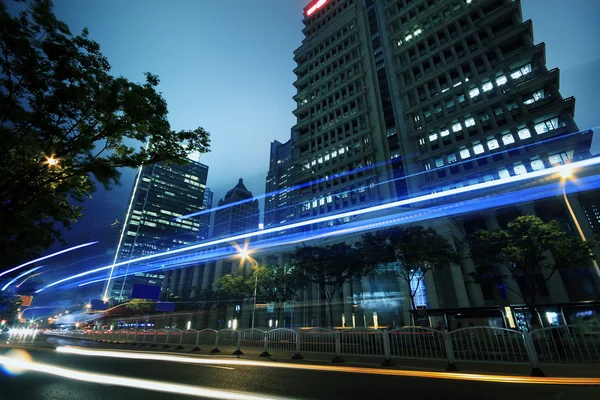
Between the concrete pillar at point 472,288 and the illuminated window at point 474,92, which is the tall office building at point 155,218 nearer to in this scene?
the illuminated window at point 474,92

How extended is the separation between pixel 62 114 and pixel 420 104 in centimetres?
5513

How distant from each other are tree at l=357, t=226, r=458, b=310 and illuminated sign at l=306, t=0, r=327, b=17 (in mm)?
83356

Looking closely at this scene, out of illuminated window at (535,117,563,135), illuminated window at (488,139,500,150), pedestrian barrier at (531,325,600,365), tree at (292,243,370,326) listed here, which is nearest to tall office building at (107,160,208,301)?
tree at (292,243,370,326)

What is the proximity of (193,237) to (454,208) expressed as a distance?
552 ft

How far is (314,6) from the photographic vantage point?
8250 centimetres

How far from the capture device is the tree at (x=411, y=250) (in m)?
22.5

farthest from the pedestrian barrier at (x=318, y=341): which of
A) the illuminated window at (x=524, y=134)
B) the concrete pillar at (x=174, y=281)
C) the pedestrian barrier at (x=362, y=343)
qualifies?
the concrete pillar at (x=174, y=281)

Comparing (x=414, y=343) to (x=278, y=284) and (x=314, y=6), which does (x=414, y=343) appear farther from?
(x=314, y=6)

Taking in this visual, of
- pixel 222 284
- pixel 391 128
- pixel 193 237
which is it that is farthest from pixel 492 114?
pixel 193 237

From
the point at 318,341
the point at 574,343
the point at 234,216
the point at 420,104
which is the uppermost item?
the point at 234,216

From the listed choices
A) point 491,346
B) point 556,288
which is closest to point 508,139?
point 556,288

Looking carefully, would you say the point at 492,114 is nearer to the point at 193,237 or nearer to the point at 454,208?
the point at 454,208

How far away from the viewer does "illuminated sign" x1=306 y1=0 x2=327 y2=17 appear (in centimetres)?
8041

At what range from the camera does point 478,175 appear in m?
39.6
